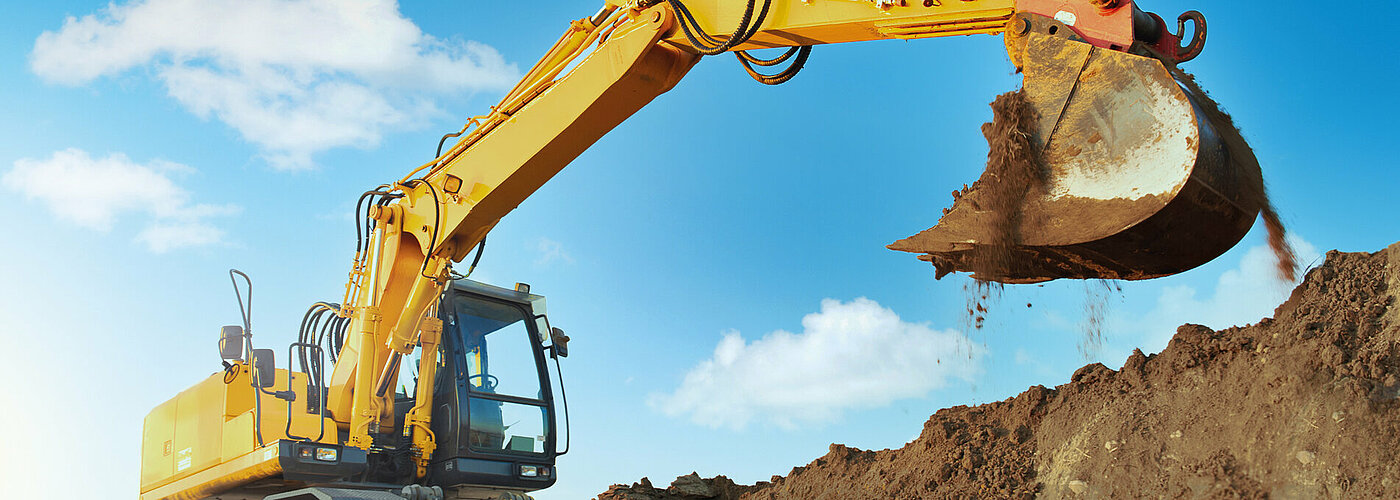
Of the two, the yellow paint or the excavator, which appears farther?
the yellow paint

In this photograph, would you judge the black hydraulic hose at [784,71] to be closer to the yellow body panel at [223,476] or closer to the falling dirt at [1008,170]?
the falling dirt at [1008,170]

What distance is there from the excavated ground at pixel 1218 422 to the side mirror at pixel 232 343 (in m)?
4.28

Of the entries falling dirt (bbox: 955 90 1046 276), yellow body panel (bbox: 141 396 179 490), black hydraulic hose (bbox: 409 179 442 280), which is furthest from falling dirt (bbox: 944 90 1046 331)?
yellow body panel (bbox: 141 396 179 490)

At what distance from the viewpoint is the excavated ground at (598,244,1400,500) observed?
5016 millimetres

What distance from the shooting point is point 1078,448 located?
234 inches

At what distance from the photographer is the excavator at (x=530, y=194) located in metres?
4.32

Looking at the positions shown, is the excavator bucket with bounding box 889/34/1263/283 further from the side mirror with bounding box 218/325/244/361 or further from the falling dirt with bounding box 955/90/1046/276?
the side mirror with bounding box 218/325/244/361

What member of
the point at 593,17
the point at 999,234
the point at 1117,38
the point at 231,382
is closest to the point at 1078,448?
the point at 999,234

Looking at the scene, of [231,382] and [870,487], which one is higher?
[231,382]

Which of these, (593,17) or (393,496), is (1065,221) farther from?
(393,496)

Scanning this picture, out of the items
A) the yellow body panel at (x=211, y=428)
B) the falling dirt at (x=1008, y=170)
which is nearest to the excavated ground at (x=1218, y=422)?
the falling dirt at (x=1008, y=170)

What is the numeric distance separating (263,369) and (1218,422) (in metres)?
5.97

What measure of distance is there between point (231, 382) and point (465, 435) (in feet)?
6.37

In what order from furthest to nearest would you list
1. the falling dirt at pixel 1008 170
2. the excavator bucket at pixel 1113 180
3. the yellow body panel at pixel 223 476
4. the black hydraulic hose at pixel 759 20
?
the yellow body panel at pixel 223 476 → the black hydraulic hose at pixel 759 20 → the falling dirt at pixel 1008 170 → the excavator bucket at pixel 1113 180
